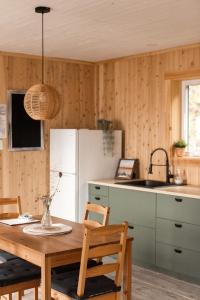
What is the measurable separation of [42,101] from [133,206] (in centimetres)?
202

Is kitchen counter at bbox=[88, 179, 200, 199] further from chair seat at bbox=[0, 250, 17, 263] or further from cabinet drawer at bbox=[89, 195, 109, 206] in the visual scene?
chair seat at bbox=[0, 250, 17, 263]

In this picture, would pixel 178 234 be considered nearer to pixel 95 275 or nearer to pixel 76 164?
pixel 76 164

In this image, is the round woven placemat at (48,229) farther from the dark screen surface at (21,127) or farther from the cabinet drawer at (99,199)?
the dark screen surface at (21,127)

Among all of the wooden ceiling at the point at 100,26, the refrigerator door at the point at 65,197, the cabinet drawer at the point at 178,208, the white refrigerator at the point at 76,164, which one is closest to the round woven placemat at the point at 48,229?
the cabinet drawer at the point at 178,208

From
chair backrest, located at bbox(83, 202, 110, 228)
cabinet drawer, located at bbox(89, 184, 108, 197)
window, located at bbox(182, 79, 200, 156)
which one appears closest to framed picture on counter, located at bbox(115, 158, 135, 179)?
cabinet drawer, located at bbox(89, 184, 108, 197)

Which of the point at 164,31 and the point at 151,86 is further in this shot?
the point at 151,86

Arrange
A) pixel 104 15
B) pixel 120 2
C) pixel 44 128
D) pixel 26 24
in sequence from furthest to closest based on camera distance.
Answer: pixel 44 128
pixel 26 24
pixel 104 15
pixel 120 2

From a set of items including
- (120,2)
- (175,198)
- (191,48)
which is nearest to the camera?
(120,2)

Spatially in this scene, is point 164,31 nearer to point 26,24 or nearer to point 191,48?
point 191,48

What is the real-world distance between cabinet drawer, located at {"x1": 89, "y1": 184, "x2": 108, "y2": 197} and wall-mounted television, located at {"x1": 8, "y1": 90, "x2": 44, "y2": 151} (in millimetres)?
914

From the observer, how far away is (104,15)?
4.06 meters

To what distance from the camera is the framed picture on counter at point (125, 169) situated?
600 cm

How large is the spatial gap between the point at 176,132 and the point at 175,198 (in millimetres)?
1167

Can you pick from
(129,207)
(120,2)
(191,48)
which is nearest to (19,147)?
(129,207)
